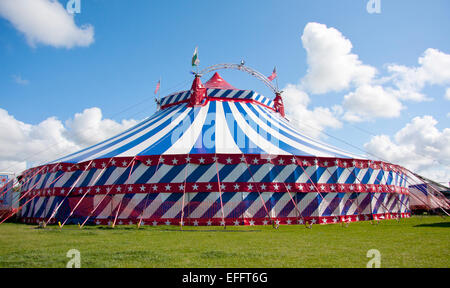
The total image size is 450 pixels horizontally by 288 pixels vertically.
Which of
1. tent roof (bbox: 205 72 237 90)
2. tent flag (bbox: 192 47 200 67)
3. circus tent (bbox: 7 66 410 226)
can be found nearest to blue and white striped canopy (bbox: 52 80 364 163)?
circus tent (bbox: 7 66 410 226)

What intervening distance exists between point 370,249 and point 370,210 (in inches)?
257

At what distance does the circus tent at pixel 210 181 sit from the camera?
834 centimetres

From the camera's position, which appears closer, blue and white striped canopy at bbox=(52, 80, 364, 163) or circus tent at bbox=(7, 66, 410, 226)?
circus tent at bbox=(7, 66, 410, 226)

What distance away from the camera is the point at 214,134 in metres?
9.73

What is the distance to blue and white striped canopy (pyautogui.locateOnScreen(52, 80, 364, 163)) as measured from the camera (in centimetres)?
913

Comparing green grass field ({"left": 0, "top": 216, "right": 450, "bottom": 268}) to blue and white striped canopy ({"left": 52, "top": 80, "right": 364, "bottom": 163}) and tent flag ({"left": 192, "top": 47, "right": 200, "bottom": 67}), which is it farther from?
tent flag ({"left": 192, "top": 47, "right": 200, "bottom": 67})

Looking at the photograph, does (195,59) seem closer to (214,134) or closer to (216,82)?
(216,82)

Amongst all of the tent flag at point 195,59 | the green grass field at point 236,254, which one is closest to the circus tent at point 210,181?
the tent flag at point 195,59

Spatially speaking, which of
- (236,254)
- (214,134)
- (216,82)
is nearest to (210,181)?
(214,134)

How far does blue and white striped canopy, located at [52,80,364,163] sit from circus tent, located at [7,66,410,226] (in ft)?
0.16

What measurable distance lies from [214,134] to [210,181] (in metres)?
1.91

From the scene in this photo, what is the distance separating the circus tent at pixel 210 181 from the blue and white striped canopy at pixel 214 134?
49mm

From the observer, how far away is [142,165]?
8781 millimetres
